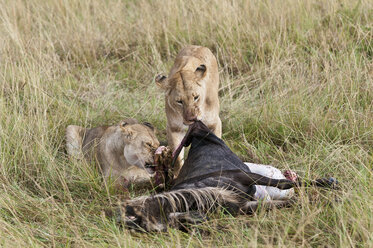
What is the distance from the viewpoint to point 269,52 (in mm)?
6457

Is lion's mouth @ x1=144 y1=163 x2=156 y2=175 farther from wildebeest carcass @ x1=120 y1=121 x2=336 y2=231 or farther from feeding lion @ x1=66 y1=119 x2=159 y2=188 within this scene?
wildebeest carcass @ x1=120 y1=121 x2=336 y2=231

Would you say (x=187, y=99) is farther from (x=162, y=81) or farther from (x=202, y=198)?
(x=202, y=198)

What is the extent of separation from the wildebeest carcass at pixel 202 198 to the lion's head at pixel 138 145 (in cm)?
64

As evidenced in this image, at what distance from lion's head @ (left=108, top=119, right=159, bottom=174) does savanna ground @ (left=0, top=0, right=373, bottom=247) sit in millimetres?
330

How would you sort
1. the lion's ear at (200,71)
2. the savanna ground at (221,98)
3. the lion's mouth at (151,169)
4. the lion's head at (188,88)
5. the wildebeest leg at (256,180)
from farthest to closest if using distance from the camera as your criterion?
the lion's ear at (200,71)
the lion's head at (188,88)
the lion's mouth at (151,169)
the wildebeest leg at (256,180)
the savanna ground at (221,98)

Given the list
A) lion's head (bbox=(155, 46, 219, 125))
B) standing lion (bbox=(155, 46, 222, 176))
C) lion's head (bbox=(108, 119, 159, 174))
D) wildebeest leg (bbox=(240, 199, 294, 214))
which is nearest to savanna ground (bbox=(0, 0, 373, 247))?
wildebeest leg (bbox=(240, 199, 294, 214))

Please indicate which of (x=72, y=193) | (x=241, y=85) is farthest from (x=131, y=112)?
(x=72, y=193)

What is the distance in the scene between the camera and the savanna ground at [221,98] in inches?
136

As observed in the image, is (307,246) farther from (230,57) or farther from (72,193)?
(230,57)

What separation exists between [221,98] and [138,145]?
5.53 ft

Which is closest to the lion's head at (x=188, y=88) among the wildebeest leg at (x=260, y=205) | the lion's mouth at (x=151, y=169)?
the lion's mouth at (x=151, y=169)

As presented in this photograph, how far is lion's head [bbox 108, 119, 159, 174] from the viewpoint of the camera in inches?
178

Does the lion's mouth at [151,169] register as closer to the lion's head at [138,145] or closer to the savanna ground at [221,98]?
the lion's head at [138,145]

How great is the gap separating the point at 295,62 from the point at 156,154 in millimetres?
2456
